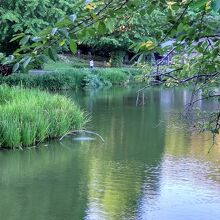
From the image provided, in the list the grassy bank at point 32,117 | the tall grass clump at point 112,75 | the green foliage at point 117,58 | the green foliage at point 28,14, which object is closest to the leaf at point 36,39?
the grassy bank at point 32,117

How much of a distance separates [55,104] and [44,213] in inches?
229

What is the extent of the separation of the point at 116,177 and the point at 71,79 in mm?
17839

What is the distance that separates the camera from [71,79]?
25.6m

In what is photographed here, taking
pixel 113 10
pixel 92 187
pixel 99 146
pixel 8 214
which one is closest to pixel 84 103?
pixel 99 146

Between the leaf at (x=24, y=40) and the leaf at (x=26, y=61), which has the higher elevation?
the leaf at (x=24, y=40)

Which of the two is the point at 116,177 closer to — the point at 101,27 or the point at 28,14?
the point at 101,27

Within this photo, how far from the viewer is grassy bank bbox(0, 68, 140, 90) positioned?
2261cm

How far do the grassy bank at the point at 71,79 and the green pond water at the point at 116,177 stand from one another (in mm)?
9872

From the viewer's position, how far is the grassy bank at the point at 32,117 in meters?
9.84

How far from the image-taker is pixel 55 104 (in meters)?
12.0

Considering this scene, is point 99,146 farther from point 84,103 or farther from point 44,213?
point 84,103

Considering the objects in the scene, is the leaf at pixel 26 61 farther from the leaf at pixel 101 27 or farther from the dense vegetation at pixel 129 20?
the leaf at pixel 101 27

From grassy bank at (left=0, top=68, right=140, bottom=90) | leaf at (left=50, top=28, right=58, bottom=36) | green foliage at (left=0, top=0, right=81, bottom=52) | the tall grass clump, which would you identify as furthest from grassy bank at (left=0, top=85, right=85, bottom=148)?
the tall grass clump

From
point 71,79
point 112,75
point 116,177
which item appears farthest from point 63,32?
point 112,75
